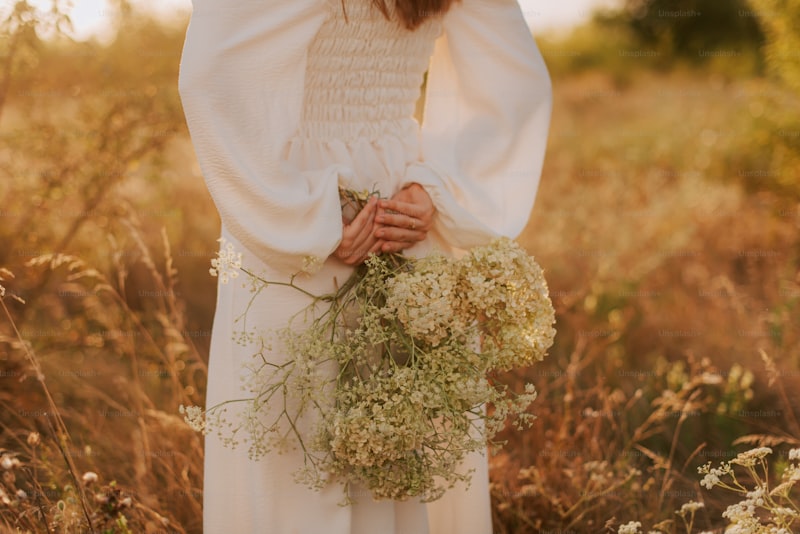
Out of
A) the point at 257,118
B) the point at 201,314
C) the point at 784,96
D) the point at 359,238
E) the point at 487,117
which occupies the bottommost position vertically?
the point at 201,314

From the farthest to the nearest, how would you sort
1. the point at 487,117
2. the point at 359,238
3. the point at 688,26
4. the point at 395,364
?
1. the point at 688,26
2. the point at 487,117
3. the point at 359,238
4. the point at 395,364

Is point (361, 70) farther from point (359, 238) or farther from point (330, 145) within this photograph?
point (359, 238)

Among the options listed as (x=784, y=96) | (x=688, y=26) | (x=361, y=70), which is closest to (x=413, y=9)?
(x=361, y=70)

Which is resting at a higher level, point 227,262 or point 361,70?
point 361,70

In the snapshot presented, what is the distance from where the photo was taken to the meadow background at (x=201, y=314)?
2.89m

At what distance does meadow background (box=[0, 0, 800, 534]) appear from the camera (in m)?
2.89

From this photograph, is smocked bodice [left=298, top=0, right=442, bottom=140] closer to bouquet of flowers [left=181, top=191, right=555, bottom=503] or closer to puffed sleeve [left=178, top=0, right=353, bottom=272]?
puffed sleeve [left=178, top=0, right=353, bottom=272]

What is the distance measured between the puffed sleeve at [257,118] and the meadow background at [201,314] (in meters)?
0.81

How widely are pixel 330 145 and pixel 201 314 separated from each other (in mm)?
3145

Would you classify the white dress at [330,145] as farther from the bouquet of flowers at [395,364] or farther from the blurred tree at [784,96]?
the blurred tree at [784,96]

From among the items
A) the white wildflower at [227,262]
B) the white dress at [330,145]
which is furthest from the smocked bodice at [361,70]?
the white wildflower at [227,262]

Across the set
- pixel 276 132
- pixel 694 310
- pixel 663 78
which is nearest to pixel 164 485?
pixel 276 132

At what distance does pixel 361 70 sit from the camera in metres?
1.96

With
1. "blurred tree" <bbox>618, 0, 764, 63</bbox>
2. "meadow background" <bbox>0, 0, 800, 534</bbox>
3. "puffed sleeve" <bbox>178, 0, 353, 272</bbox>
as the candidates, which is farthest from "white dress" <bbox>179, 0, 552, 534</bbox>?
"blurred tree" <bbox>618, 0, 764, 63</bbox>
